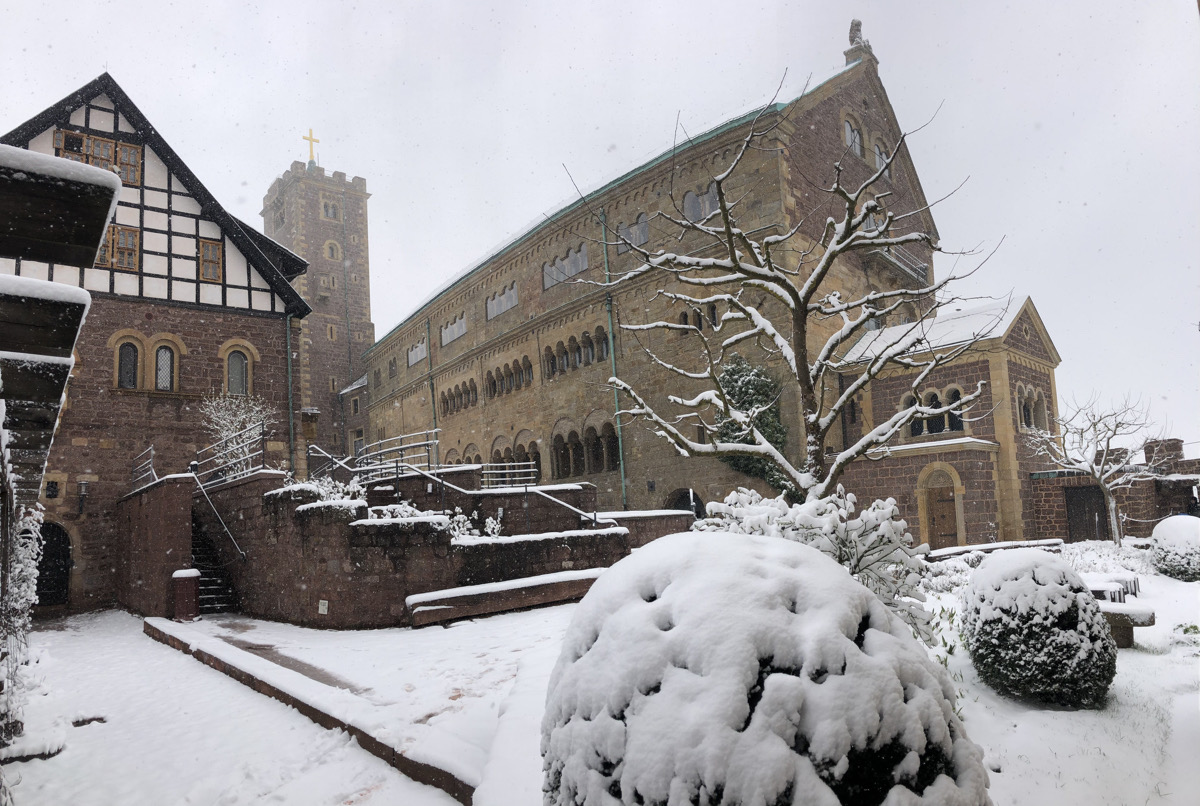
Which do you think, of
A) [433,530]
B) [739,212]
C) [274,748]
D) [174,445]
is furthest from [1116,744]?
[174,445]

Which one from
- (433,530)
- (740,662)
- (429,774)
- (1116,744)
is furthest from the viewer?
(433,530)

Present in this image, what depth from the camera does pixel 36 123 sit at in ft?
54.9

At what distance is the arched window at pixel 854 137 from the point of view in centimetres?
2379

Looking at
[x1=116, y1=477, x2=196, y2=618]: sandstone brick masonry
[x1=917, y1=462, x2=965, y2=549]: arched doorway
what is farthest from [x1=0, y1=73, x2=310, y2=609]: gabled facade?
[x1=917, y1=462, x2=965, y2=549]: arched doorway

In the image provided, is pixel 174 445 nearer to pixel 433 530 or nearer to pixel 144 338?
pixel 144 338

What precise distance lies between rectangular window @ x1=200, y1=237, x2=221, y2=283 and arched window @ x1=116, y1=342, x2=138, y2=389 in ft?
8.13

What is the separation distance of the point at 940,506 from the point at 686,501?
7472 mm

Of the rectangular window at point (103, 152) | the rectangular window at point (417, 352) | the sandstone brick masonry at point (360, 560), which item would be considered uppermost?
the rectangular window at point (103, 152)

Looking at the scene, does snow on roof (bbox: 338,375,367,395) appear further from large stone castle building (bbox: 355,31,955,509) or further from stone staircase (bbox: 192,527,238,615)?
stone staircase (bbox: 192,527,238,615)

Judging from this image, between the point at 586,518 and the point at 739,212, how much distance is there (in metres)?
10.4

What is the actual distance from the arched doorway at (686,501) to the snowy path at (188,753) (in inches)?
574

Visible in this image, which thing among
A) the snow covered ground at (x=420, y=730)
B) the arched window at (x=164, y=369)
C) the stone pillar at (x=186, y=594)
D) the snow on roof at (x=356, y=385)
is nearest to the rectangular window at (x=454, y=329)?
the snow on roof at (x=356, y=385)

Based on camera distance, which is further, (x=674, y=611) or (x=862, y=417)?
(x=862, y=417)

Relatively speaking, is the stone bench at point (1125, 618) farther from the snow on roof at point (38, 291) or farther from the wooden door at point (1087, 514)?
the wooden door at point (1087, 514)
